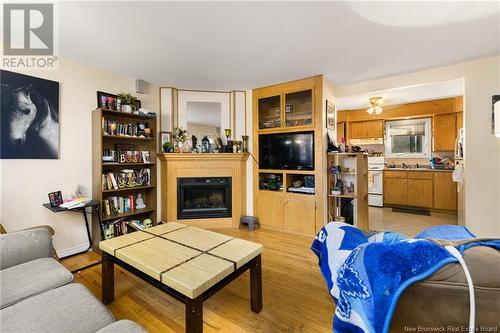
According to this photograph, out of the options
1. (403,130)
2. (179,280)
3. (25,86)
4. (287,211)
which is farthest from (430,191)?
(25,86)

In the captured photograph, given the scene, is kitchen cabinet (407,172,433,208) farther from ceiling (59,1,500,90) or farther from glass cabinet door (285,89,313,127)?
glass cabinet door (285,89,313,127)

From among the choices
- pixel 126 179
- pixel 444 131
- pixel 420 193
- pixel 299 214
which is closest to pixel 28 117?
pixel 126 179

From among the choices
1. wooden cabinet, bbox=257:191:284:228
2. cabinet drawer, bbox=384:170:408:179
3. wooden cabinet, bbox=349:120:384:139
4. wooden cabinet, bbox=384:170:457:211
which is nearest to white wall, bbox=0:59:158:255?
wooden cabinet, bbox=257:191:284:228

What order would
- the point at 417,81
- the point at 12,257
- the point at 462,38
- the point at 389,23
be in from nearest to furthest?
the point at 12,257
the point at 389,23
the point at 462,38
the point at 417,81

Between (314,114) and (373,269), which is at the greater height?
(314,114)

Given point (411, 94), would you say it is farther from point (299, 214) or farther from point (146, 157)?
point (146, 157)

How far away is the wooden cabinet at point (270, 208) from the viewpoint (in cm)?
346

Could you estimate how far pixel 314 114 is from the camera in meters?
3.16

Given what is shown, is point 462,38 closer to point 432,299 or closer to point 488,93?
point 488,93

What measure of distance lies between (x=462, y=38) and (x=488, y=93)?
0.94m

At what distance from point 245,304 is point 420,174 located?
15.7 feet

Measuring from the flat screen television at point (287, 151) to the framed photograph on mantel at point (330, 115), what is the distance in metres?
0.35

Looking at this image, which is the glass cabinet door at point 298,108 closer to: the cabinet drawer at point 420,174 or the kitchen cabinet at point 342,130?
the kitchen cabinet at point 342,130

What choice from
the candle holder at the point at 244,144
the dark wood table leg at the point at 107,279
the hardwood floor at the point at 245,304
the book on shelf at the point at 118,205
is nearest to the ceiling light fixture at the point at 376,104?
the candle holder at the point at 244,144
